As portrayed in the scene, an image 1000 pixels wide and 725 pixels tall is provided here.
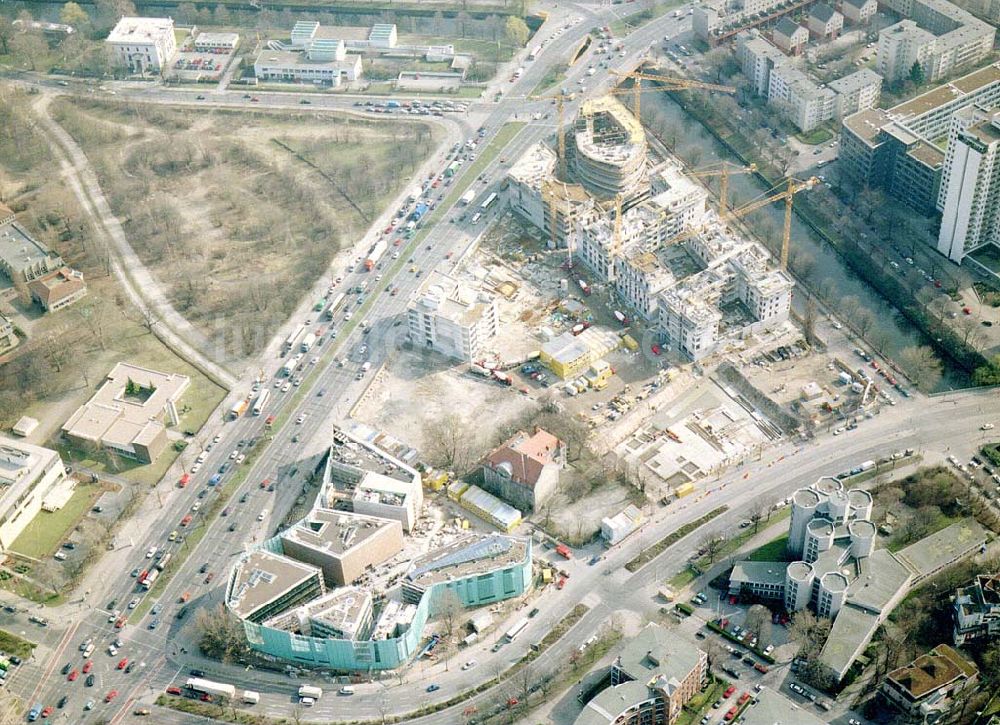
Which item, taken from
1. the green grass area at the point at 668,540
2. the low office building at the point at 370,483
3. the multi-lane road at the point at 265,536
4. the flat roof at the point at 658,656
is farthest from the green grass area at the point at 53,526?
the flat roof at the point at 658,656

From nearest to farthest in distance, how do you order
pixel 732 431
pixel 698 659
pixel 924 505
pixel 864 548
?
pixel 698 659 → pixel 864 548 → pixel 924 505 → pixel 732 431

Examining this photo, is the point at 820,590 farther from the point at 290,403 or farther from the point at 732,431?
the point at 290,403

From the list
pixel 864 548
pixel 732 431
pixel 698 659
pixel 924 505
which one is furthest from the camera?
pixel 732 431

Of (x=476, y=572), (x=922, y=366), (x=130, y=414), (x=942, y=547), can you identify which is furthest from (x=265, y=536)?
(x=922, y=366)

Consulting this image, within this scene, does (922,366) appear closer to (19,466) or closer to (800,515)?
(800,515)

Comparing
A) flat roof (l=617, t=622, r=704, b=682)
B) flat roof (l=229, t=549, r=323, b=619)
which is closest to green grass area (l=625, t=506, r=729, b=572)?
flat roof (l=617, t=622, r=704, b=682)

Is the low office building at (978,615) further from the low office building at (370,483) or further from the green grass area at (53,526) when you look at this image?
the green grass area at (53,526)

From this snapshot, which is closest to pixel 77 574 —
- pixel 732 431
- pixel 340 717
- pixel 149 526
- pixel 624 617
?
pixel 149 526

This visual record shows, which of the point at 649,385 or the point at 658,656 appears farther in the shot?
the point at 649,385
